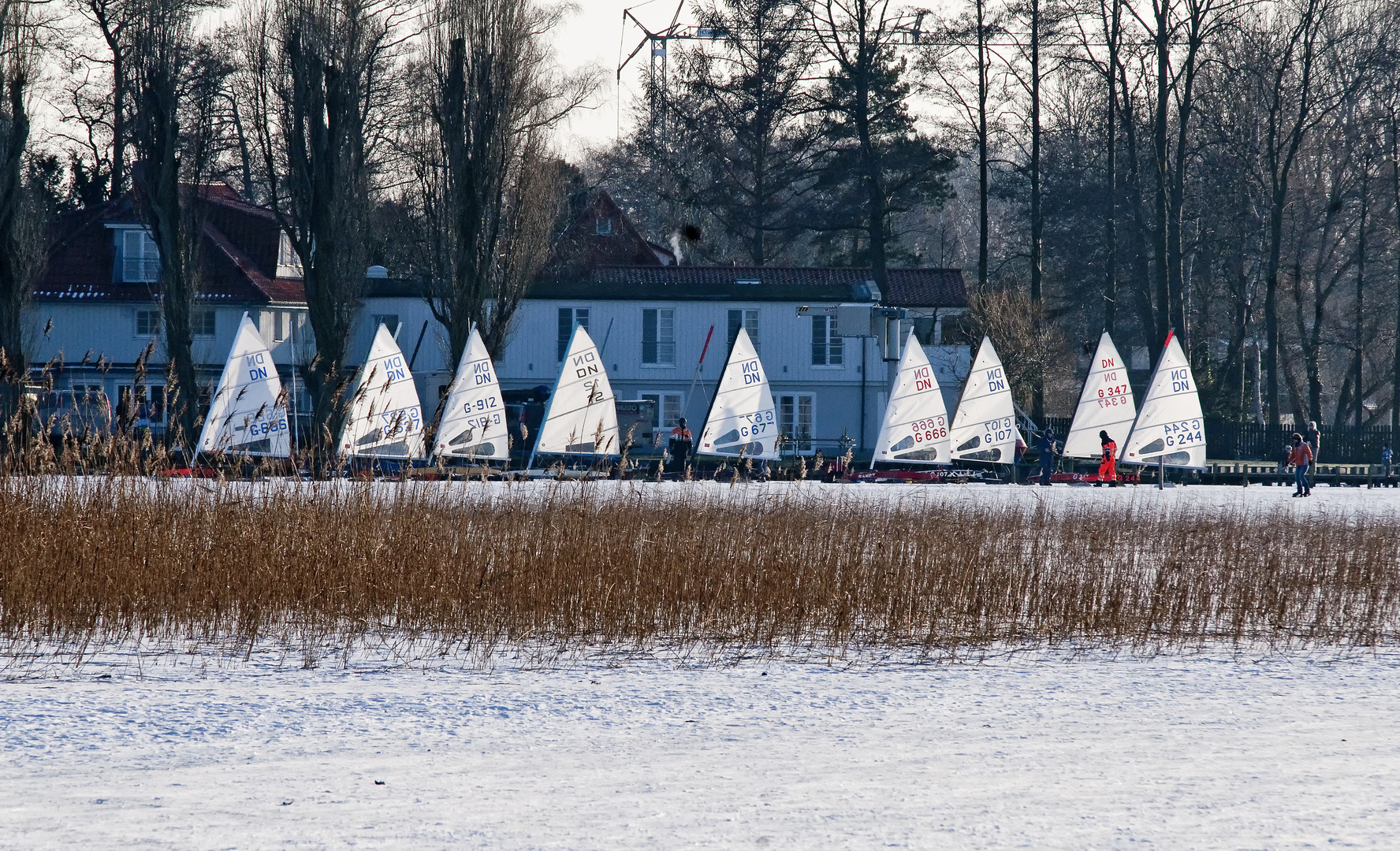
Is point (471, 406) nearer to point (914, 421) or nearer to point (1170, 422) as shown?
point (914, 421)

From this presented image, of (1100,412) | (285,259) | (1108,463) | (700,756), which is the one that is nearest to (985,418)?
(1100,412)

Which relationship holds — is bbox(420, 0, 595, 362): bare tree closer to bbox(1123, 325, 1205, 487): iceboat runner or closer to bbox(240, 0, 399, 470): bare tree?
bbox(240, 0, 399, 470): bare tree

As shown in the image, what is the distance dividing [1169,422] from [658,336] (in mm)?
15952

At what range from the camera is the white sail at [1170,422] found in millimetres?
30281

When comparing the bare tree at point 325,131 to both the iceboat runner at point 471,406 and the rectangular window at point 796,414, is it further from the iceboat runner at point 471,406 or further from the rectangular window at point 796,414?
the rectangular window at point 796,414

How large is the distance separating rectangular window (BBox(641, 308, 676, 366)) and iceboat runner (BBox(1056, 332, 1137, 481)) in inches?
552

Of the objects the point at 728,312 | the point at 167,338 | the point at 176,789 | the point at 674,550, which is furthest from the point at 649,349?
the point at 176,789

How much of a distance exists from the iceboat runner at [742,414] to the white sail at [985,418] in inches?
159

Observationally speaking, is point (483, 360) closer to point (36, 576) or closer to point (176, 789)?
point (36, 576)

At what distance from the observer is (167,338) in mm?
32625

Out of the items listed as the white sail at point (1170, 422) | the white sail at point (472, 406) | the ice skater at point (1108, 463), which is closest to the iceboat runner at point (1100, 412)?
the white sail at point (1170, 422)

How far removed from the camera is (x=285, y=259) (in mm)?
46688

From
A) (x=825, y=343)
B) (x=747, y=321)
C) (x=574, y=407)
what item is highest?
(x=747, y=321)

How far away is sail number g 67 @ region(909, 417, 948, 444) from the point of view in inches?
1200
